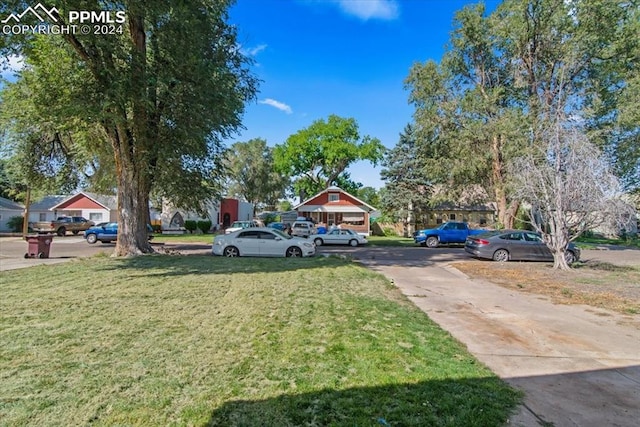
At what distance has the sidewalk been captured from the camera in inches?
127

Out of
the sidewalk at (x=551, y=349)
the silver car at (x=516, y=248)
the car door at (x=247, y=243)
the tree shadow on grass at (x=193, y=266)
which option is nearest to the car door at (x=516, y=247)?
the silver car at (x=516, y=248)

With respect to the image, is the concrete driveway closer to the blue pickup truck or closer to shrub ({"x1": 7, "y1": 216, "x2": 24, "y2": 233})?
the blue pickup truck

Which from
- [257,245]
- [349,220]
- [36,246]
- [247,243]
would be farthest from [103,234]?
[349,220]

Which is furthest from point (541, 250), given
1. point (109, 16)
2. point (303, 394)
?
point (109, 16)

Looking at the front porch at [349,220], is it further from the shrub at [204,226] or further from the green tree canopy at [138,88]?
the green tree canopy at [138,88]

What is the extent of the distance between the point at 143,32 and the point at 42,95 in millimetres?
4429

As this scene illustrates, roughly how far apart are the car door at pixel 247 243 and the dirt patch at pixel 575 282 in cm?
870

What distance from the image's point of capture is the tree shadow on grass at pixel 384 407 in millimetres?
2816

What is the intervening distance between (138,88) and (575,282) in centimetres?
1564

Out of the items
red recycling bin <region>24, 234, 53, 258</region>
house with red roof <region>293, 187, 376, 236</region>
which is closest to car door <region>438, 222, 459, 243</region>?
house with red roof <region>293, 187, 376, 236</region>

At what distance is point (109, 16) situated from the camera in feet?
36.0

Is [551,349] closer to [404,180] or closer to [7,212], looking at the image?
[404,180]

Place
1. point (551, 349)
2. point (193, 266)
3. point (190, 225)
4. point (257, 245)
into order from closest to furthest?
point (551, 349) → point (193, 266) → point (257, 245) → point (190, 225)

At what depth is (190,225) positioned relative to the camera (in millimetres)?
38500
